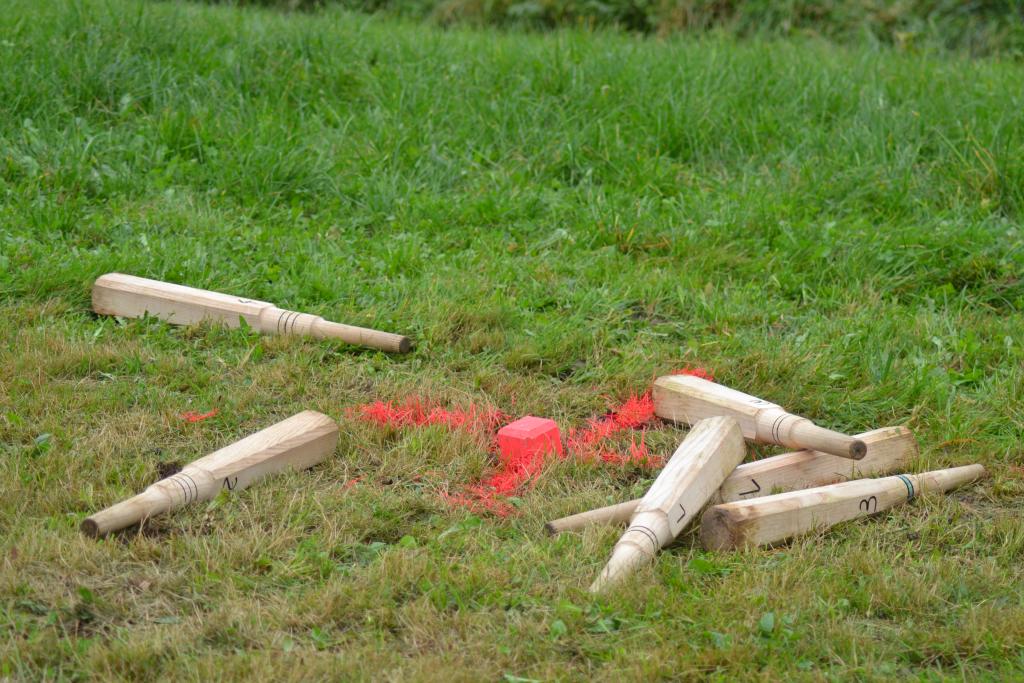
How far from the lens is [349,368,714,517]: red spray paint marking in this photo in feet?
11.4

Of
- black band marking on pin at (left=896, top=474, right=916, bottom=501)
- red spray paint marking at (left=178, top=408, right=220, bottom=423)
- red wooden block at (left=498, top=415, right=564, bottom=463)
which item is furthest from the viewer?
red spray paint marking at (left=178, top=408, right=220, bottom=423)

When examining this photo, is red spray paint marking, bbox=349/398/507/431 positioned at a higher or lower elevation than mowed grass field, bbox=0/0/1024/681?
lower

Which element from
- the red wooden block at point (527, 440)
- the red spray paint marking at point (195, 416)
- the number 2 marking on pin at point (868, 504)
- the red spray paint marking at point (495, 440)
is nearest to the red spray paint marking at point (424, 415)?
the red spray paint marking at point (495, 440)

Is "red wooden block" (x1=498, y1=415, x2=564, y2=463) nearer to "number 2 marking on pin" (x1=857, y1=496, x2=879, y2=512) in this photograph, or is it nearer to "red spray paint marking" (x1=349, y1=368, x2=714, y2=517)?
"red spray paint marking" (x1=349, y1=368, x2=714, y2=517)

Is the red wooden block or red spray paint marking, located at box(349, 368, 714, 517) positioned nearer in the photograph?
red spray paint marking, located at box(349, 368, 714, 517)

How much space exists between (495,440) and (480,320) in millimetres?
903

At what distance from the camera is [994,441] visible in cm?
385

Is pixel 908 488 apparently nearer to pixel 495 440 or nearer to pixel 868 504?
pixel 868 504

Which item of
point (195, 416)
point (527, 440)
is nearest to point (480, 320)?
point (527, 440)

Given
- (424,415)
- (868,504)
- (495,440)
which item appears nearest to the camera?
(868,504)

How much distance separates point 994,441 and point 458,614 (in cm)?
202

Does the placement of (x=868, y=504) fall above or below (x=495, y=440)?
above

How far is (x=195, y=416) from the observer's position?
3.83 metres

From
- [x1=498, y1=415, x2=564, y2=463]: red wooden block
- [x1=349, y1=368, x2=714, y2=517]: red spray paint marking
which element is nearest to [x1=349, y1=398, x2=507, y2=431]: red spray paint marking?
[x1=349, y1=368, x2=714, y2=517]: red spray paint marking
